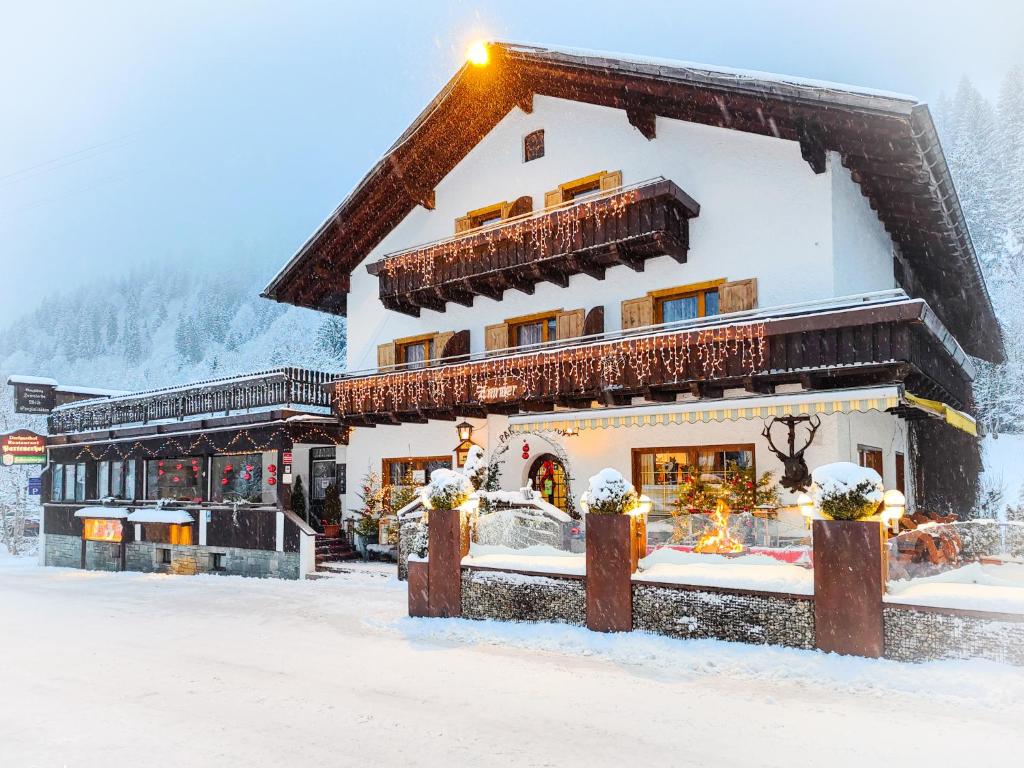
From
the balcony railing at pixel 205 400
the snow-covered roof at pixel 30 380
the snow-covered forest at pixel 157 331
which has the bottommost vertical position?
the balcony railing at pixel 205 400

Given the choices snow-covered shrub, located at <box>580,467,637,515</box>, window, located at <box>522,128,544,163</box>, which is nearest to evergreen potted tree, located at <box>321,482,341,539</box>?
window, located at <box>522,128,544,163</box>

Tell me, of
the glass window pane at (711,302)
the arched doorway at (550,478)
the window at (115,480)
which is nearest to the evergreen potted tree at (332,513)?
the arched doorway at (550,478)

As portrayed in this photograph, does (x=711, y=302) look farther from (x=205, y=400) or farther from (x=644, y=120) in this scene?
(x=205, y=400)

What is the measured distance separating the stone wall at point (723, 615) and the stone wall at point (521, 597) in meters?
1.01

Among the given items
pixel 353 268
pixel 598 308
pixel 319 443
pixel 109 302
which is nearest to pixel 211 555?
pixel 319 443

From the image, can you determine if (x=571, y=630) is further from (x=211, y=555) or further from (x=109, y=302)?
(x=109, y=302)

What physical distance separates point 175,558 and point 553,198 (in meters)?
15.9

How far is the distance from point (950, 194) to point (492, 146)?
431 inches

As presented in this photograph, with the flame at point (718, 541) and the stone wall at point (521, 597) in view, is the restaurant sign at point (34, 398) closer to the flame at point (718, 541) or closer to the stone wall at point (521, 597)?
the stone wall at point (521, 597)

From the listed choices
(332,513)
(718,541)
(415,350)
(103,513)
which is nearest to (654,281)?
(718,541)

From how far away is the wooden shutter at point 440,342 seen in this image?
71.1ft

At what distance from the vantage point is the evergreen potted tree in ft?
77.5

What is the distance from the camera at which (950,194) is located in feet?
51.7

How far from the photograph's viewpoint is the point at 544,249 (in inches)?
722
